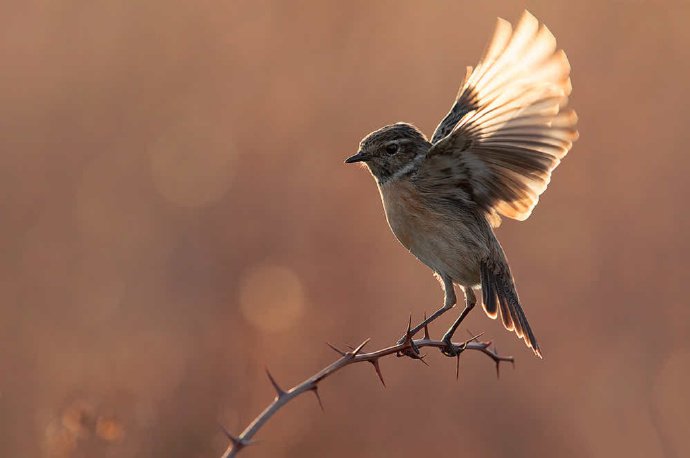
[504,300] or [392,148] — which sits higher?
[392,148]

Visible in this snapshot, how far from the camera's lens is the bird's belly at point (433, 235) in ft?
15.0

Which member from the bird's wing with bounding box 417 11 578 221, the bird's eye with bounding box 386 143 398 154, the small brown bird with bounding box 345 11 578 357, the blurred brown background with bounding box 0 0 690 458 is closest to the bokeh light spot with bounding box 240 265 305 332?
the blurred brown background with bounding box 0 0 690 458

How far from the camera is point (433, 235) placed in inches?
181

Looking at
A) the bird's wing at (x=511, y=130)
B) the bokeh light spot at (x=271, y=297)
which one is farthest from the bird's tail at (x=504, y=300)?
the bokeh light spot at (x=271, y=297)

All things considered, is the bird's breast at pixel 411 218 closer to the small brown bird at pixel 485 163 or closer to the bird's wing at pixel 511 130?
the small brown bird at pixel 485 163

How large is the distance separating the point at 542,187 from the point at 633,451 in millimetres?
2721

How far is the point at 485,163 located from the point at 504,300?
2.27ft

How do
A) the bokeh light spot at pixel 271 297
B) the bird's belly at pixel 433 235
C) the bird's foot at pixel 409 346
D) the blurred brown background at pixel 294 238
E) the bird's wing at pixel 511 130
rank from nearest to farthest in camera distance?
1. the bird's foot at pixel 409 346
2. the bird's wing at pixel 511 130
3. the bird's belly at pixel 433 235
4. the blurred brown background at pixel 294 238
5. the bokeh light spot at pixel 271 297

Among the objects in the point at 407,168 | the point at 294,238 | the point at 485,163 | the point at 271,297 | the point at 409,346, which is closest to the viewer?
the point at 409,346

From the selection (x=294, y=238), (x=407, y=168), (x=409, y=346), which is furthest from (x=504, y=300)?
(x=294, y=238)

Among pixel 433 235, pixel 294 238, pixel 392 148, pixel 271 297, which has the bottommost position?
pixel 271 297

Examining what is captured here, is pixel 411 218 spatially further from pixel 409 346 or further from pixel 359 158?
pixel 409 346

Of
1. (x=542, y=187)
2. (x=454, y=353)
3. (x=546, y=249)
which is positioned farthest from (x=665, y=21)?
(x=454, y=353)

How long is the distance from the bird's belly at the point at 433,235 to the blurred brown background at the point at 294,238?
1473mm
